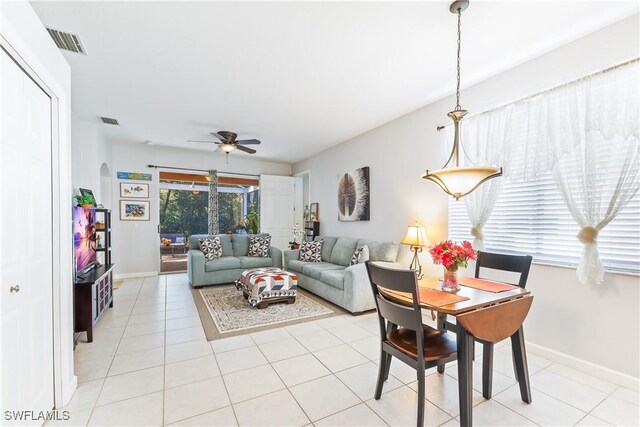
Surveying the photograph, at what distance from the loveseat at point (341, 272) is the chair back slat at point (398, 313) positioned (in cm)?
170

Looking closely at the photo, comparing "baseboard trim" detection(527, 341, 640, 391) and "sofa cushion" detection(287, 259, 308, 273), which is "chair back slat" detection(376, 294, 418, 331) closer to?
"baseboard trim" detection(527, 341, 640, 391)

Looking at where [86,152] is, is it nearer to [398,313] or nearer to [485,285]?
[398,313]

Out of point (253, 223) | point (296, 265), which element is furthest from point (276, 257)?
point (253, 223)

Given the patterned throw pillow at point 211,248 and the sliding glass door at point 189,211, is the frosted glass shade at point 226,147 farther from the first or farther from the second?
the sliding glass door at point 189,211

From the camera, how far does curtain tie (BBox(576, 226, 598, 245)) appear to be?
2193 mm

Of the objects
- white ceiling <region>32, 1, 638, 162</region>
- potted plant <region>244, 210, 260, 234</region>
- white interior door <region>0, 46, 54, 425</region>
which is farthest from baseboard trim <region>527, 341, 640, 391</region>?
potted plant <region>244, 210, 260, 234</region>

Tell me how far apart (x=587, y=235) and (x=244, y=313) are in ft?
11.5

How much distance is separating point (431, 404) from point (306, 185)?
6.07 metres

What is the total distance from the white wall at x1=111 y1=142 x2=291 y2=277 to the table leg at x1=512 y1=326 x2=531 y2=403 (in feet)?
20.0

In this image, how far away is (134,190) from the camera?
566 cm

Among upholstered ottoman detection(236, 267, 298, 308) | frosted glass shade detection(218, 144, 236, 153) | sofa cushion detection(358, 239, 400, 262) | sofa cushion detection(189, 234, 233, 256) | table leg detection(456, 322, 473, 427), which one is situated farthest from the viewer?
sofa cushion detection(189, 234, 233, 256)

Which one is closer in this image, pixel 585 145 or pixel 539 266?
pixel 585 145

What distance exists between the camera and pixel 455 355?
1.72 metres

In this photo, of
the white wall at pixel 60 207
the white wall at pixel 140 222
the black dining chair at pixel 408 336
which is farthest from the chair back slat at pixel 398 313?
the white wall at pixel 140 222
